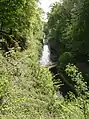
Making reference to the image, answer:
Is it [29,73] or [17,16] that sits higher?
[17,16]

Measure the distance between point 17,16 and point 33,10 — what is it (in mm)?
4311

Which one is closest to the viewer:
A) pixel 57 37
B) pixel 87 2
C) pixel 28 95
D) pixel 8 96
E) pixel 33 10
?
pixel 8 96

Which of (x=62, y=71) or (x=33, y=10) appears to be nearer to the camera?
(x=33, y=10)

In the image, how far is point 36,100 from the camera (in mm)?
10969

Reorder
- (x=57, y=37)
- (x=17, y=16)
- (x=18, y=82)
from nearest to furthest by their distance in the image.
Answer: (x=18, y=82) < (x=17, y=16) < (x=57, y=37)

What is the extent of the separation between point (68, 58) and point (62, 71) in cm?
157

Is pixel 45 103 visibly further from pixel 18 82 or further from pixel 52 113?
pixel 18 82

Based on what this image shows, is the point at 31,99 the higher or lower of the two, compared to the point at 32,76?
lower

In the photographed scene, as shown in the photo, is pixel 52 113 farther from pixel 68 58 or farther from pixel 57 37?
pixel 57 37

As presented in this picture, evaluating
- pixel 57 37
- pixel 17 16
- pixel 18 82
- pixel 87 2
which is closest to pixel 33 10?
pixel 17 16

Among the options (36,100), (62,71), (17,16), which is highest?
(17,16)

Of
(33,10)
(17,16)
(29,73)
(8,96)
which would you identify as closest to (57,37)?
(33,10)

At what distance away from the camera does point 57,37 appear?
42.4 m

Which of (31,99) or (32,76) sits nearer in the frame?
(31,99)
